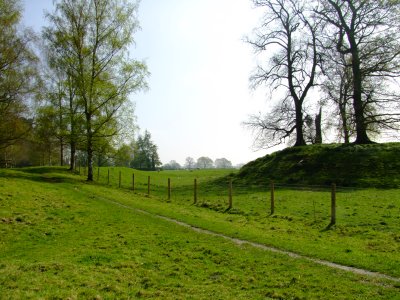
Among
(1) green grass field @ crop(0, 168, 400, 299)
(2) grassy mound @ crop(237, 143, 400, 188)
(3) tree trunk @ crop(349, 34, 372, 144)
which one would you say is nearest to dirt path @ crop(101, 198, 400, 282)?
(1) green grass field @ crop(0, 168, 400, 299)

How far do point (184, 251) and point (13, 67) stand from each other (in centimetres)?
2691

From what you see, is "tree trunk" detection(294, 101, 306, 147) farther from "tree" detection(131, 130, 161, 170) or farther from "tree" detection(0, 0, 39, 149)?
"tree" detection(131, 130, 161, 170)

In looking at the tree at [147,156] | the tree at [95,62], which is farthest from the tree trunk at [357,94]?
the tree at [147,156]

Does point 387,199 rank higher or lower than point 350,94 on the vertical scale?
lower

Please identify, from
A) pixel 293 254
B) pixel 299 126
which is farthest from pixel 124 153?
pixel 293 254

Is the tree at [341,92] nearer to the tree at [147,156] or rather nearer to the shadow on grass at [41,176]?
the shadow on grass at [41,176]

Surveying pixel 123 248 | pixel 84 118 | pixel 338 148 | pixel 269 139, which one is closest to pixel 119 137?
pixel 84 118

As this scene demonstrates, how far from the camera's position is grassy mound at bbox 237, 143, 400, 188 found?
3064cm

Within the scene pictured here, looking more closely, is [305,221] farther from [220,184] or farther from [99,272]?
[220,184]

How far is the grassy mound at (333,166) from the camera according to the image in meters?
30.6

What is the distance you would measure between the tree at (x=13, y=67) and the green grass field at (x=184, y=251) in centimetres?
1291

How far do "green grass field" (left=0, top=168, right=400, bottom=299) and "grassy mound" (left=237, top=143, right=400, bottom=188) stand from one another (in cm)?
908

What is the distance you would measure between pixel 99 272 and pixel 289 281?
433cm

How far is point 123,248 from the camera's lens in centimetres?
1165
